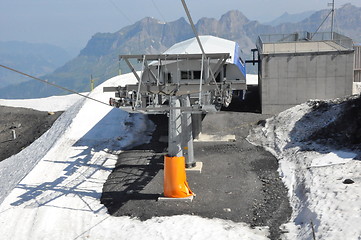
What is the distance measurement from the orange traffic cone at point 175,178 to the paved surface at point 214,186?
44 centimetres

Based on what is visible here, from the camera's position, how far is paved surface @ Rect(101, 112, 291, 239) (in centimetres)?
1827

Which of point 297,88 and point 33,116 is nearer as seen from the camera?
point 297,88

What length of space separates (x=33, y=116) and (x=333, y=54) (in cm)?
2531

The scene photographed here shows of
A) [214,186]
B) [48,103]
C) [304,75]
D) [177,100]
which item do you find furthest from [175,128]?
[48,103]

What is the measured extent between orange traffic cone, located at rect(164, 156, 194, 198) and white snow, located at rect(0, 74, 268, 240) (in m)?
1.72

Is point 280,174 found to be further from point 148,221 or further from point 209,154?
point 148,221

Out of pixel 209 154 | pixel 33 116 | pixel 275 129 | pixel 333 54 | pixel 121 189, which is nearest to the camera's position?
pixel 121 189

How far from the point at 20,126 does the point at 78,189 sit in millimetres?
19075

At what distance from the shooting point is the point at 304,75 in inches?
1209

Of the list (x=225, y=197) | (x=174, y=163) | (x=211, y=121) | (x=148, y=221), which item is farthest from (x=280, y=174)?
(x=211, y=121)

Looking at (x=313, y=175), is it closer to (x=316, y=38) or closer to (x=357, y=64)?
(x=357, y=64)

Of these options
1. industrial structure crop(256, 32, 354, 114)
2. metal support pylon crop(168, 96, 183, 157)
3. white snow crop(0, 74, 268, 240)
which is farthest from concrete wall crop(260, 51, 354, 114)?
metal support pylon crop(168, 96, 183, 157)

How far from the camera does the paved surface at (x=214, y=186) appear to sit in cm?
1827

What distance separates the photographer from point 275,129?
27953 mm
